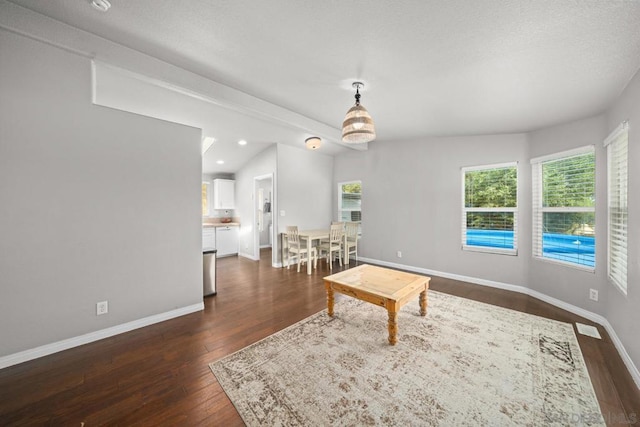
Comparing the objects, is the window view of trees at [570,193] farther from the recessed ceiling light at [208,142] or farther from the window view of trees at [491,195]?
the recessed ceiling light at [208,142]

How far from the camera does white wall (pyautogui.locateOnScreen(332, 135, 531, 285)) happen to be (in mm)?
3844

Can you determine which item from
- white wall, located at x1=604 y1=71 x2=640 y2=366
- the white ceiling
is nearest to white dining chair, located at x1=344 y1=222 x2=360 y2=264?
the white ceiling

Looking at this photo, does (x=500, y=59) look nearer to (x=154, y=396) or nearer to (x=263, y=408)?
(x=263, y=408)

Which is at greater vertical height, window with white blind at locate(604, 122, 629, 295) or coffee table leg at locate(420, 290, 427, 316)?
window with white blind at locate(604, 122, 629, 295)

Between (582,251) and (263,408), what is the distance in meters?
4.09

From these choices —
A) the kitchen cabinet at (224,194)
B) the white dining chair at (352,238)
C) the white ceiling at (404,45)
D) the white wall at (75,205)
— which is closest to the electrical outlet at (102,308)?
the white wall at (75,205)

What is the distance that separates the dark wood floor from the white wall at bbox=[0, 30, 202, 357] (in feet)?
1.10

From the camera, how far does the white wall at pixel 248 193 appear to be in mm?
5668

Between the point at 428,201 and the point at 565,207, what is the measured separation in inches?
74.4

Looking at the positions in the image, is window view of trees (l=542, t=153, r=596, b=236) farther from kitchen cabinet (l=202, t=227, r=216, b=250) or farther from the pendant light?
kitchen cabinet (l=202, t=227, r=216, b=250)

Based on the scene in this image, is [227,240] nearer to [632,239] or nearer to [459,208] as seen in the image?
[459,208]

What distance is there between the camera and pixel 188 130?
3047 millimetres

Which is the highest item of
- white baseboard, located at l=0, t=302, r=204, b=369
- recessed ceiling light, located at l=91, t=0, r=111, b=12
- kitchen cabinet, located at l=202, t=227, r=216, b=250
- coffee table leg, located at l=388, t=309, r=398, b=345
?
recessed ceiling light, located at l=91, t=0, r=111, b=12

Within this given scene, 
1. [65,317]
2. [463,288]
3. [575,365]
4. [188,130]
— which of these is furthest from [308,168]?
[575,365]
